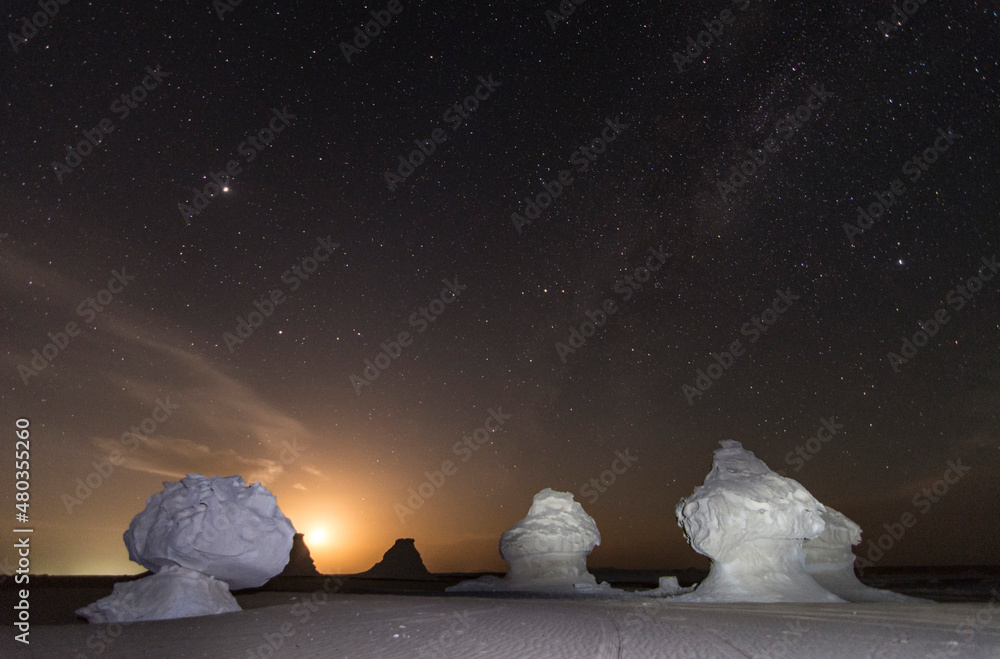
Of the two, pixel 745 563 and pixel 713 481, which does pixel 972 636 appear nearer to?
pixel 745 563

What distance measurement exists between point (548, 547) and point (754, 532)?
10965 mm

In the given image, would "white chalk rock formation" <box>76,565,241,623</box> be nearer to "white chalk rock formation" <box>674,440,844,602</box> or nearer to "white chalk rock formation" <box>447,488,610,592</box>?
"white chalk rock formation" <box>674,440,844,602</box>

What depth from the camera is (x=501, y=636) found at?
24.9ft

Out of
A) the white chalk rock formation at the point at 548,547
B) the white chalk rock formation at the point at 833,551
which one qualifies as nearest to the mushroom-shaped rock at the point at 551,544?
the white chalk rock formation at the point at 548,547

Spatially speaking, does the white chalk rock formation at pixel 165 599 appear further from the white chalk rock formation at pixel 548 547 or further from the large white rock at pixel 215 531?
the white chalk rock formation at pixel 548 547

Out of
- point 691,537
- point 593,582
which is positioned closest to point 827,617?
point 691,537

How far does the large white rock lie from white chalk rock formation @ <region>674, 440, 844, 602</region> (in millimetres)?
13037

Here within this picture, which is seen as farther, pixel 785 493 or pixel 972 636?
pixel 785 493

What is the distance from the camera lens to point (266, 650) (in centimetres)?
630

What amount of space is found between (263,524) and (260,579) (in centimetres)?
128

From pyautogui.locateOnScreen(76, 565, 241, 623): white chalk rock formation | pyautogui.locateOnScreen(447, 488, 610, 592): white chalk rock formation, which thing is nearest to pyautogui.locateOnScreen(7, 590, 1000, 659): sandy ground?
pyautogui.locateOnScreen(76, 565, 241, 623): white chalk rock formation

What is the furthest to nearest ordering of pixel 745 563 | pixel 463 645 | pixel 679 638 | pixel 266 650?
pixel 745 563, pixel 679 638, pixel 463 645, pixel 266 650

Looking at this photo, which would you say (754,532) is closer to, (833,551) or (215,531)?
(833,551)

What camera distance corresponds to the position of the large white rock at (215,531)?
31.4 ft
